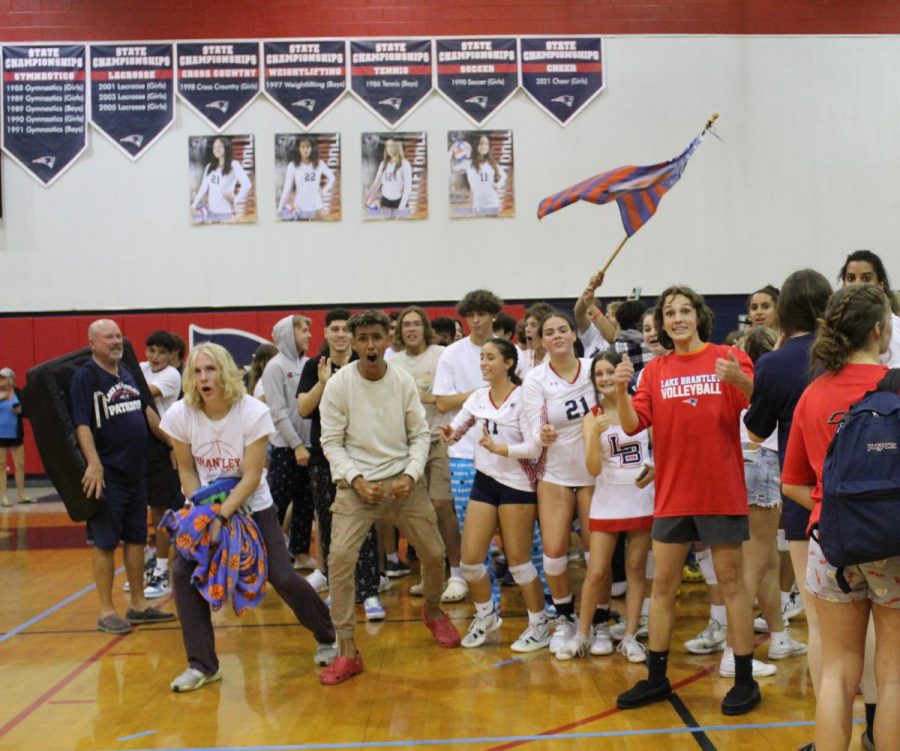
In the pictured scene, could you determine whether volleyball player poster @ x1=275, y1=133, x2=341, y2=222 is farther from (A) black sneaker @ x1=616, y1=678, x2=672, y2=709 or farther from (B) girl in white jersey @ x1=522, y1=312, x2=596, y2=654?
(A) black sneaker @ x1=616, y1=678, x2=672, y2=709

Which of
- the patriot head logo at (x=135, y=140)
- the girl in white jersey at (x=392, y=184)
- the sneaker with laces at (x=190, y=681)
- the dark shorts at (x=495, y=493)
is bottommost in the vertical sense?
A: the sneaker with laces at (x=190, y=681)

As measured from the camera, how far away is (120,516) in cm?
603

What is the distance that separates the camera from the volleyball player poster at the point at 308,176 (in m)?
12.7

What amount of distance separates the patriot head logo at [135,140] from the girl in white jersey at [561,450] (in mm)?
9298

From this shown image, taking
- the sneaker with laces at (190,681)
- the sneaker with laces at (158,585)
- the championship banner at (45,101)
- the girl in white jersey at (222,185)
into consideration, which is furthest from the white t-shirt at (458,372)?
the championship banner at (45,101)

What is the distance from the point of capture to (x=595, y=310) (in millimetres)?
7000

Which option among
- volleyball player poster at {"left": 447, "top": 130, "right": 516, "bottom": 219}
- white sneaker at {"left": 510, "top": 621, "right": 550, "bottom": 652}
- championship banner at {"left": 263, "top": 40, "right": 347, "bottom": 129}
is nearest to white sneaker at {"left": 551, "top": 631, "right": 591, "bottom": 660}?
white sneaker at {"left": 510, "top": 621, "right": 550, "bottom": 652}

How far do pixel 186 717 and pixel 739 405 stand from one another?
2973 millimetres

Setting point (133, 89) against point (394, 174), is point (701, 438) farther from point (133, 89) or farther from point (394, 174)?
point (133, 89)

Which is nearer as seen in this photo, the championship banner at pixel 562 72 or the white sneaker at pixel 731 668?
the white sneaker at pixel 731 668

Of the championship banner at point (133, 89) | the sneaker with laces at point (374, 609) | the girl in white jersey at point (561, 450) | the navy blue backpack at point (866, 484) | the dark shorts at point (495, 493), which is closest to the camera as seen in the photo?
the navy blue backpack at point (866, 484)

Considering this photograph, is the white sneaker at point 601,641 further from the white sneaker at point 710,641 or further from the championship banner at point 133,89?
the championship banner at point 133,89

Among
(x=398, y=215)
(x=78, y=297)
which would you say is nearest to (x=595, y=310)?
(x=398, y=215)

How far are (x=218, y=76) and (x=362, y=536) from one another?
948 centimetres
